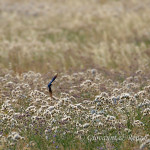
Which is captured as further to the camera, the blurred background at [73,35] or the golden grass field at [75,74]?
the blurred background at [73,35]

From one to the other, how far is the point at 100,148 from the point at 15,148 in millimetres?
1717

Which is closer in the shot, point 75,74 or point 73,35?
point 75,74

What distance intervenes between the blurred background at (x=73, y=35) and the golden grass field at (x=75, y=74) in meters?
0.05

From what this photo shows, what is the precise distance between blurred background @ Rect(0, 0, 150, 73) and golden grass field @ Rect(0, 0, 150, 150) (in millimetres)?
49

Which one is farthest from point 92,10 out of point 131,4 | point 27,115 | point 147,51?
point 27,115

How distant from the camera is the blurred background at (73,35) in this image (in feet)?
53.9

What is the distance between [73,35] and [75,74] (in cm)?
1258

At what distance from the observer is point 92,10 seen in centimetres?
3133

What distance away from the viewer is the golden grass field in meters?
7.08

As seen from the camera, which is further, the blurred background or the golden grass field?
the blurred background

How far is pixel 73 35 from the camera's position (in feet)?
78.3

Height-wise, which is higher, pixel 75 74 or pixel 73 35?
pixel 75 74

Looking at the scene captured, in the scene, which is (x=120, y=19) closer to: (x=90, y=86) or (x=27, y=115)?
(x=90, y=86)

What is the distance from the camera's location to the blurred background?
1642 centimetres
